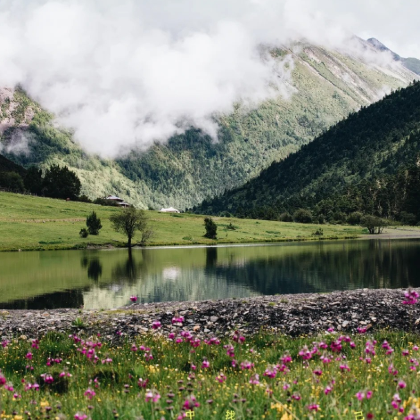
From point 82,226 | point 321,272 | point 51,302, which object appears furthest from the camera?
point 82,226

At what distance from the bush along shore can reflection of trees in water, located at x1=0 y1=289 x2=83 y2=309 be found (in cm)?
1121

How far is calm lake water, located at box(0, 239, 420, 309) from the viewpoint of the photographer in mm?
51125

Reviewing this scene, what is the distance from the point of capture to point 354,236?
173375mm

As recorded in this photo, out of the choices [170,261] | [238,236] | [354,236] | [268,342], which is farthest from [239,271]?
[354,236]

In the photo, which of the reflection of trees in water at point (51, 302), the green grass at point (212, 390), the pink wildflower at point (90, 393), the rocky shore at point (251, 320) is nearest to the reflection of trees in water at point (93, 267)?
the reflection of trees in water at point (51, 302)

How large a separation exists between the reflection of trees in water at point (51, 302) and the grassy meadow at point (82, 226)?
68.5 meters

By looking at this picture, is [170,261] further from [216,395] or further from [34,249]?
[216,395]

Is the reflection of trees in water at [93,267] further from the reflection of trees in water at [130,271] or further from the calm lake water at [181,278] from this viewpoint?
the reflection of trees in water at [130,271]

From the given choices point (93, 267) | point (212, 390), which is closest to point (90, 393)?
point (212, 390)

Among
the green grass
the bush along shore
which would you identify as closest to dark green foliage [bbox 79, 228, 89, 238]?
the bush along shore

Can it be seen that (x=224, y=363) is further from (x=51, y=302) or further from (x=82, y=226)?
(x=82, y=226)

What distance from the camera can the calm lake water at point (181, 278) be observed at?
51.1 m

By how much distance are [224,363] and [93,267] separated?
2658 inches

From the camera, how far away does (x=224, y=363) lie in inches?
576
